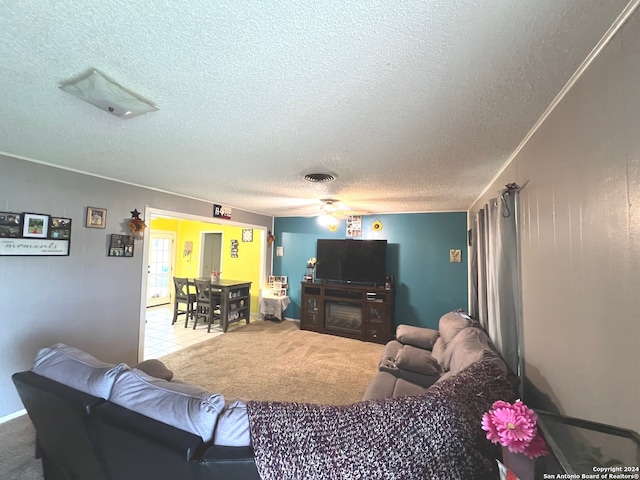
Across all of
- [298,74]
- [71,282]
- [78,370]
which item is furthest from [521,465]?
[71,282]

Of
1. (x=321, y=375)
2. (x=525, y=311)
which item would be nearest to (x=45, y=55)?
(x=525, y=311)

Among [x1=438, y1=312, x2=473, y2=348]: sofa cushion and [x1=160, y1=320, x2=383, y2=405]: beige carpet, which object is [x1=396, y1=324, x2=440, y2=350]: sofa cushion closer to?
[x1=438, y1=312, x2=473, y2=348]: sofa cushion

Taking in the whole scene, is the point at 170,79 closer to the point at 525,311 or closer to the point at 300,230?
the point at 525,311

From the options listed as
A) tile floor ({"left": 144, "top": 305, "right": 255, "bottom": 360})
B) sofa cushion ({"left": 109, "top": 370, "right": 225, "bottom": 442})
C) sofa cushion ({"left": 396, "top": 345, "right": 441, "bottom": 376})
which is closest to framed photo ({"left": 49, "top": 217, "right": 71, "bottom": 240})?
tile floor ({"left": 144, "top": 305, "right": 255, "bottom": 360})

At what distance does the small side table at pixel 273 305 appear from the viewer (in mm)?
5293

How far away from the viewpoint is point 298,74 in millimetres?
1079

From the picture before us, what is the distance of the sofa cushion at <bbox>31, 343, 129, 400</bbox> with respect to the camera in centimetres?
123

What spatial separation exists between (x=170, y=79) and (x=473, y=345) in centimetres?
257

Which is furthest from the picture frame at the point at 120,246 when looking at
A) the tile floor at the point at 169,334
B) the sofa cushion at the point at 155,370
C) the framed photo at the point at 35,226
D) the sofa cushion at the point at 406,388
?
the sofa cushion at the point at 406,388

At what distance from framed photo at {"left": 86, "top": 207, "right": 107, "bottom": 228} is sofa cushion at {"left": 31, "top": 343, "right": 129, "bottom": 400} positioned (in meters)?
1.77

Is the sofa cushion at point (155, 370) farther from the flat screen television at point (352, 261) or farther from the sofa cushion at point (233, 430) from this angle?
the flat screen television at point (352, 261)

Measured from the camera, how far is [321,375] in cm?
307

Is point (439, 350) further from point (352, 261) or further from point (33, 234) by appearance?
point (33, 234)

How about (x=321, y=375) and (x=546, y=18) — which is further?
(x=321, y=375)
